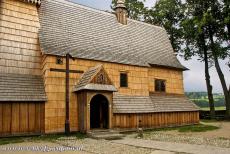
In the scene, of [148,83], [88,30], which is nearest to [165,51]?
[148,83]

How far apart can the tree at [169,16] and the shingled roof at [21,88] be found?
86.2 feet

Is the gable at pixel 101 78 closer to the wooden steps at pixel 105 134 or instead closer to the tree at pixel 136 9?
the wooden steps at pixel 105 134

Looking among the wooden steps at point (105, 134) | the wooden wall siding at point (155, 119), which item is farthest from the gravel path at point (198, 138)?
the wooden wall siding at point (155, 119)

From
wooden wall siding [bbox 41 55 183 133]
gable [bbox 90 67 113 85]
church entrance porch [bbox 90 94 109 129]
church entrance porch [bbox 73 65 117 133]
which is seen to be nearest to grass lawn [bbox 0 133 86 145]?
wooden wall siding [bbox 41 55 183 133]

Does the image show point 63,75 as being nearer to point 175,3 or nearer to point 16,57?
point 16,57

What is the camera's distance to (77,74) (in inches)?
871

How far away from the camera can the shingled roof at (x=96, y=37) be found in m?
22.5

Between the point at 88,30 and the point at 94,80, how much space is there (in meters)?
6.19

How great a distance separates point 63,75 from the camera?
21.3 m

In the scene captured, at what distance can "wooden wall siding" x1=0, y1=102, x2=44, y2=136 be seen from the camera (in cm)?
1853

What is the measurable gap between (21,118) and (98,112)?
674 cm

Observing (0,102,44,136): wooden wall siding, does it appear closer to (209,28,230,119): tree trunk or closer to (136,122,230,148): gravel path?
(136,122,230,148): gravel path

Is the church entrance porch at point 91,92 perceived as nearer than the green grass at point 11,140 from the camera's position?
No

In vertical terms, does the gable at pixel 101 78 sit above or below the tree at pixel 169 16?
below
